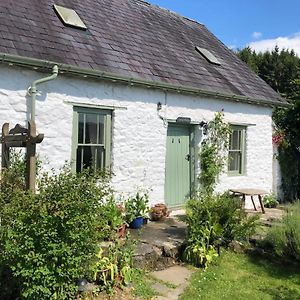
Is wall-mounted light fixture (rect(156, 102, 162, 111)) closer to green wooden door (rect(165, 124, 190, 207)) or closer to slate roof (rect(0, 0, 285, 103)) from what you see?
slate roof (rect(0, 0, 285, 103))

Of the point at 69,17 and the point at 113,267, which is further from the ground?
the point at 69,17

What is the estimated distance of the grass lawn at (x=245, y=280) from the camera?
563cm

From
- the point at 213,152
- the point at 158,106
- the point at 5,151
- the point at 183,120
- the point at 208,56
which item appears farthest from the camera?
the point at 208,56

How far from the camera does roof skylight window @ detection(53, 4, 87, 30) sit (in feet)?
29.9

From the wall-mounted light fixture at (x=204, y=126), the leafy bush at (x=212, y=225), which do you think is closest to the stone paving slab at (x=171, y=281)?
the leafy bush at (x=212, y=225)

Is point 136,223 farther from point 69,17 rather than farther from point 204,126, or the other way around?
point 69,17

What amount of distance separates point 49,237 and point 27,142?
1.49m

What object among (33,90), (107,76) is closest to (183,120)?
(107,76)

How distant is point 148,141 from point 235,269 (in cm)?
380

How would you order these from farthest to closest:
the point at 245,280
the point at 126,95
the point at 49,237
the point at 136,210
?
the point at 126,95 → the point at 136,210 → the point at 245,280 → the point at 49,237

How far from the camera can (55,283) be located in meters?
4.45

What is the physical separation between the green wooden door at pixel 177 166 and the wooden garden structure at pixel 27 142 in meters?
4.54

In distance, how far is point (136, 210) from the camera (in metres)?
8.61

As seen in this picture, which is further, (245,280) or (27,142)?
(245,280)
